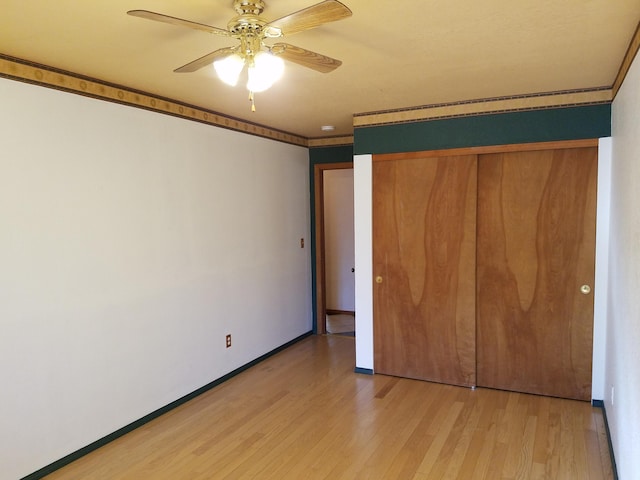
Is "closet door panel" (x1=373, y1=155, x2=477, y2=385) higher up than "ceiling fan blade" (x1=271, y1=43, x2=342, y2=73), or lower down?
lower down

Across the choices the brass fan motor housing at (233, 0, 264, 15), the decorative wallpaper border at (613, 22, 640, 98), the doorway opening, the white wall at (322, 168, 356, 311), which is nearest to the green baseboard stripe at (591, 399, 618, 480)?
the decorative wallpaper border at (613, 22, 640, 98)

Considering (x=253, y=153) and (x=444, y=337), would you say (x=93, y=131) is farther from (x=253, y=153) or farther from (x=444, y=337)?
(x=444, y=337)

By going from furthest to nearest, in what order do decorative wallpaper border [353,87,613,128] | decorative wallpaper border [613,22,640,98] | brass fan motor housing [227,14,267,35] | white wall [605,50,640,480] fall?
1. decorative wallpaper border [353,87,613,128]
2. decorative wallpaper border [613,22,640,98]
3. white wall [605,50,640,480]
4. brass fan motor housing [227,14,267,35]

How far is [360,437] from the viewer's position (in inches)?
121

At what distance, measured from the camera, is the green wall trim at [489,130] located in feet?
11.1

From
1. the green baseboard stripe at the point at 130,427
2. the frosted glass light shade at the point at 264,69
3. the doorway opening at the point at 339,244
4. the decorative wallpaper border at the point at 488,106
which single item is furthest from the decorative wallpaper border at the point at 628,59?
the doorway opening at the point at 339,244

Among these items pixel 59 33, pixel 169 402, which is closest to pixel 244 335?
pixel 169 402

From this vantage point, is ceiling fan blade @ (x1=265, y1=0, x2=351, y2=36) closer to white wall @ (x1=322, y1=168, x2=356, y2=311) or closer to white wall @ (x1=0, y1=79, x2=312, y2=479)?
white wall @ (x1=0, y1=79, x2=312, y2=479)

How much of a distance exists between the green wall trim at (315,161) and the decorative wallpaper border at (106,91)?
115cm

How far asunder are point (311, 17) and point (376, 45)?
31.9 inches

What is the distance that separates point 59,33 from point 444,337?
343 centimetres

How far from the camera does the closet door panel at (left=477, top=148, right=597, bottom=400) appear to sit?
11.4 feet

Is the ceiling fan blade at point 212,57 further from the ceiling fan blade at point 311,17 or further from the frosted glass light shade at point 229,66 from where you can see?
the ceiling fan blade at point 311,17

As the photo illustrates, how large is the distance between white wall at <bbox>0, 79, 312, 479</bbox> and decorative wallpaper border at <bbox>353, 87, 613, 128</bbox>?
1.31 meters
